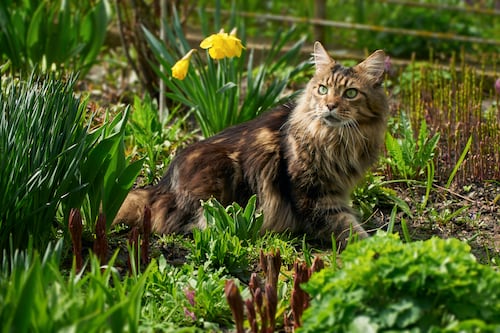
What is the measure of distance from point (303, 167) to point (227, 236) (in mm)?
725

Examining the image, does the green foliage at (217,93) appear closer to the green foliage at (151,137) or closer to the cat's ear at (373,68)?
the green foliage at (151,137)

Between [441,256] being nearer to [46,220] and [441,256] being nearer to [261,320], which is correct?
[261,320]

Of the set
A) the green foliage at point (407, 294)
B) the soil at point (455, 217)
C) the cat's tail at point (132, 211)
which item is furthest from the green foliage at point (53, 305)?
the cat's tail at point (132, 211)

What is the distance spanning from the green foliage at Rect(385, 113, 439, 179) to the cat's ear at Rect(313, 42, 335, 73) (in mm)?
736

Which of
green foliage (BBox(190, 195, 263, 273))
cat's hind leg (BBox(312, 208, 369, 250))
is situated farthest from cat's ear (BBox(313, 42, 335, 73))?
green foliage (BBox(190, 195, 263, 273))

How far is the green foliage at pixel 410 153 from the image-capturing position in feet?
18.0

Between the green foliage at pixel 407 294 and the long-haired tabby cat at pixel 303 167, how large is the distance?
1583 millimetres

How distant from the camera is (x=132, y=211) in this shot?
4.89 metres

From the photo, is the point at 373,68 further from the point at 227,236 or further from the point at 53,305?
the point at 53,305

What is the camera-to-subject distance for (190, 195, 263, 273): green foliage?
4.35 metres

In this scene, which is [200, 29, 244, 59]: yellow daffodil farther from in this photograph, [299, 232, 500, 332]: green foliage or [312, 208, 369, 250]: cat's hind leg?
[299, 232, 500, 332]: green foliage

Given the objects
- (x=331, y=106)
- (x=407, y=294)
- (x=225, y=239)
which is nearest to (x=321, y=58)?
(x=331, y=106)

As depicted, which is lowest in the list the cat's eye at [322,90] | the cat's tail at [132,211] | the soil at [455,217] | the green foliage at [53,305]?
the soil at [455,217]

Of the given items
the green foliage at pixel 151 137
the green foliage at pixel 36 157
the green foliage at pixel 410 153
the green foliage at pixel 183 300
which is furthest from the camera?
the green foliage at pixel 151 137
